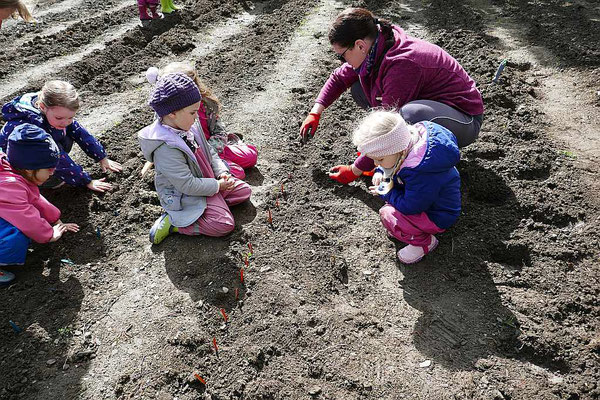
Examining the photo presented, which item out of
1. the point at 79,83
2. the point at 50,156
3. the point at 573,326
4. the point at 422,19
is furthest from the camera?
the point at 422,19

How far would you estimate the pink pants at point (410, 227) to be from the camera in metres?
3.20

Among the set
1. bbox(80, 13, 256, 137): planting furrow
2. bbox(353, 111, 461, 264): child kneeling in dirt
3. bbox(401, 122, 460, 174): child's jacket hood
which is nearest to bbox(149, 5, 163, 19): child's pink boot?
bbox(80, 13, 256, 137): planting furrow

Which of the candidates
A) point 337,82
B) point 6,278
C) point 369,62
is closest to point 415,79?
point 369,62

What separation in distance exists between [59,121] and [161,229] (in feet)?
4.35

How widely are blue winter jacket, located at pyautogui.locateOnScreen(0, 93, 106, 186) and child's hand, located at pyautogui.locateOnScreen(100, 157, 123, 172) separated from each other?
0.05m

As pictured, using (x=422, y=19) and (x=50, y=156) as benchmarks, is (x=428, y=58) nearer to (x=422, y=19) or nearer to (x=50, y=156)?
(x=50, y=156)

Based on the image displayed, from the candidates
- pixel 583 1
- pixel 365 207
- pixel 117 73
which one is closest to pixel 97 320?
pixel 365 207

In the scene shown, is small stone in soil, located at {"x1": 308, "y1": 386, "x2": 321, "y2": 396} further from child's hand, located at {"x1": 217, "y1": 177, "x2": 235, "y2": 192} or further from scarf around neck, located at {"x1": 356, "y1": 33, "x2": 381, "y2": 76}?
scarf around neck, located at {"x1": 356, "y1": 33, "x2": 381, "y2": 76}

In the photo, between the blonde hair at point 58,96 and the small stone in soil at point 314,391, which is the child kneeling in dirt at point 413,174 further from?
the blonde hair at point 58,96

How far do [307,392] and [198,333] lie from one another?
86 centimetres

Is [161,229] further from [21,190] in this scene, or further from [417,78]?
[417,78]

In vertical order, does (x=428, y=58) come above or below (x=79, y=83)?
above

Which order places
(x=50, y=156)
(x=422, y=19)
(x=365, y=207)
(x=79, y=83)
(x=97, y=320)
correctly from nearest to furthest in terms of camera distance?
(x=97, y=320) → (x=50, y=156) → (x=365, y=207) → (x=79, y=83) → (x=422, y=19)

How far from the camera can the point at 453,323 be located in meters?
2.94
